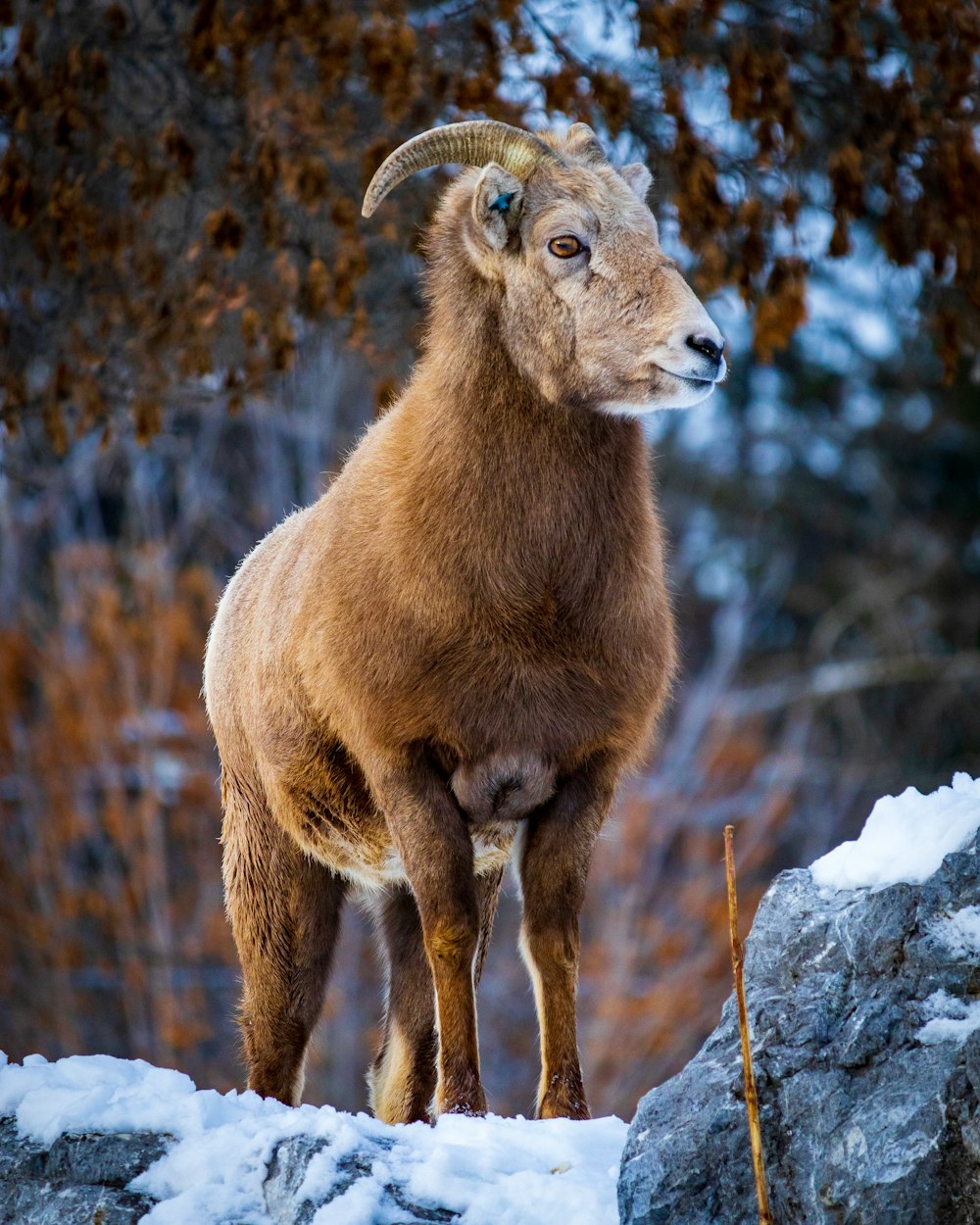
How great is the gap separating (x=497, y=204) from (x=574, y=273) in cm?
32

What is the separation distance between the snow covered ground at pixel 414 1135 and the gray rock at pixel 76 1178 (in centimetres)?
3

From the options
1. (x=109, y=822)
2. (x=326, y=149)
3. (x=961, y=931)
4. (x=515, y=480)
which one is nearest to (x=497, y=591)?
(x=515, y=480)

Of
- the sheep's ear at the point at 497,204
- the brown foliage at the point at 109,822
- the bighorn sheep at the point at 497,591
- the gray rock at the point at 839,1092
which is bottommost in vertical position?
the gray rock at the point at 839,1092

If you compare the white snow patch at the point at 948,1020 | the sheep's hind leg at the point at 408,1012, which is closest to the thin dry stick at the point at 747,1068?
the white snow patch at the point at 948,1020

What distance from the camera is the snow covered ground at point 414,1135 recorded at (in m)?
3.57

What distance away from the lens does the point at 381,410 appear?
6.58 metres

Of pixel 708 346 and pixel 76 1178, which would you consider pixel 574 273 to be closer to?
pixel 708 346

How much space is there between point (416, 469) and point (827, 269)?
15.8 meters

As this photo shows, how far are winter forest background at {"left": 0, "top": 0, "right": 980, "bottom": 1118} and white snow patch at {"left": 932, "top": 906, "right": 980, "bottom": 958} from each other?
2594 millimetres

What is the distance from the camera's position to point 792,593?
20953 mm

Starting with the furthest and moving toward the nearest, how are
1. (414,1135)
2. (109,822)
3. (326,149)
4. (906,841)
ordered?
(109,822)
(326,149)
(414,1135)
(906,841)

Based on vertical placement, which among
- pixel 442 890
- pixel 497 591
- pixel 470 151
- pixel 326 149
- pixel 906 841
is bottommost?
pixel 906 841

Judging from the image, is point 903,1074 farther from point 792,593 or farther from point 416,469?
point 792,593

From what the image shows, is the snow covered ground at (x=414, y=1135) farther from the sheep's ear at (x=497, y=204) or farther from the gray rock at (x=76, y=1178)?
the sheep's ear at (x=497, y=204)
